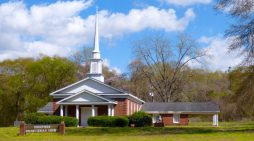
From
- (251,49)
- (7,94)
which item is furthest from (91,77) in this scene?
(251,49)

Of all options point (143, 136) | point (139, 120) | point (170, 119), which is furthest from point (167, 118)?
point (143, 136)

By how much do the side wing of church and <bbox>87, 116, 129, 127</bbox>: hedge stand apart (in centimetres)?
352

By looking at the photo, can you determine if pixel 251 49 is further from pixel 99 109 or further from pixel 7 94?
pixel 7 94

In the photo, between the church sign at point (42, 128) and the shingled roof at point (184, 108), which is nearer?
the church sign at point (42, 128)

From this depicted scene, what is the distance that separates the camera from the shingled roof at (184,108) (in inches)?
2496

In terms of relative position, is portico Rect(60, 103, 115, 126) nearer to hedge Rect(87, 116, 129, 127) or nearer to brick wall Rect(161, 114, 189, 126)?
hedge Rect(87, 116, 129, 127)

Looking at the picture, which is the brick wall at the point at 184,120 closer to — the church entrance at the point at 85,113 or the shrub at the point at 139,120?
the church entrance at the point at 85,113

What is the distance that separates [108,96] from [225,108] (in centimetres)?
3284

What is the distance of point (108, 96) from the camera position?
184 ft

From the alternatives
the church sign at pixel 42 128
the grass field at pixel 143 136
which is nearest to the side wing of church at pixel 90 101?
the grass field at pixel 143 136

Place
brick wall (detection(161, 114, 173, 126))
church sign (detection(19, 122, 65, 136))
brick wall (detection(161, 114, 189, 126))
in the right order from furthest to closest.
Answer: brick wall (detection(161, 114, 173, 126)) < brick wall (detection(161, 114, 189, 126)) < church sign (detection(19, 122, 65, 136))

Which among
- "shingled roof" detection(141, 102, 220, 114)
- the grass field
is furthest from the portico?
the grass field

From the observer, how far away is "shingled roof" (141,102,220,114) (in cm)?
6341

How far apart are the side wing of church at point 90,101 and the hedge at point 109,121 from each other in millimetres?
3523
